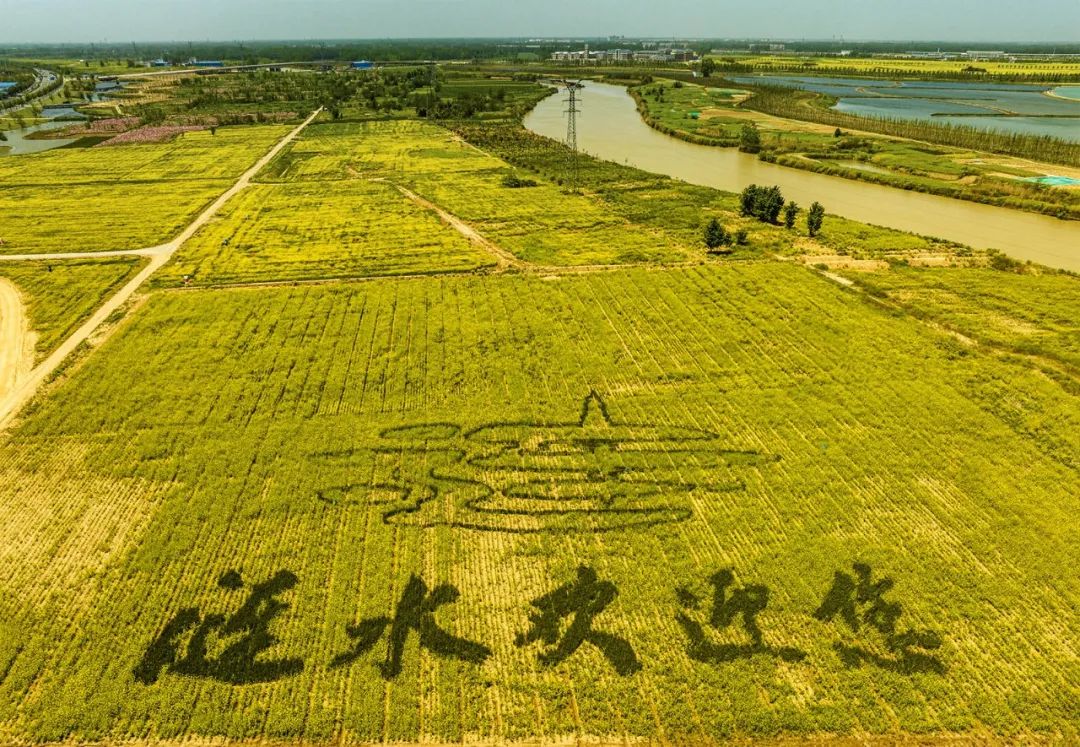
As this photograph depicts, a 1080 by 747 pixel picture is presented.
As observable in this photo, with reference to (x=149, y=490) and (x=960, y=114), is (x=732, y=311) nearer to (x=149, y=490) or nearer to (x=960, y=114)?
(x=149, y=490)

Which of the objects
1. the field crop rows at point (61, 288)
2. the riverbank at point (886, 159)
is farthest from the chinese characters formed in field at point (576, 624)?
the riverbank at point (886, 159)

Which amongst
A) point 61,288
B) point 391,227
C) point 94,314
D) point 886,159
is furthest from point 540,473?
point 886,159

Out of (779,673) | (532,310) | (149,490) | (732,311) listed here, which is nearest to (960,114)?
(732,311)

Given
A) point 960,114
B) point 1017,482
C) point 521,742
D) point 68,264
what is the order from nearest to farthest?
point 521,742 → point 1017,482 → point 68,264 → point 960,114

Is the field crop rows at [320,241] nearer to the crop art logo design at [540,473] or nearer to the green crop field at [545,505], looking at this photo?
the green crop field at [545,505]

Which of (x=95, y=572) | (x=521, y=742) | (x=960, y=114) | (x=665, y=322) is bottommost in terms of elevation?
(x=521, y=742)

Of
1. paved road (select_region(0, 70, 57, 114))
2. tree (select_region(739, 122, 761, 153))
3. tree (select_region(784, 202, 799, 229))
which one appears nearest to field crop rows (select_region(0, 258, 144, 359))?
tree (select_region(784, 202, 799, 229))

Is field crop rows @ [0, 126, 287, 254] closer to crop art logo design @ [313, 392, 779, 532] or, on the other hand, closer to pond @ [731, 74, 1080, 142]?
crop art logo design @ [313, 392, 779, 532]
